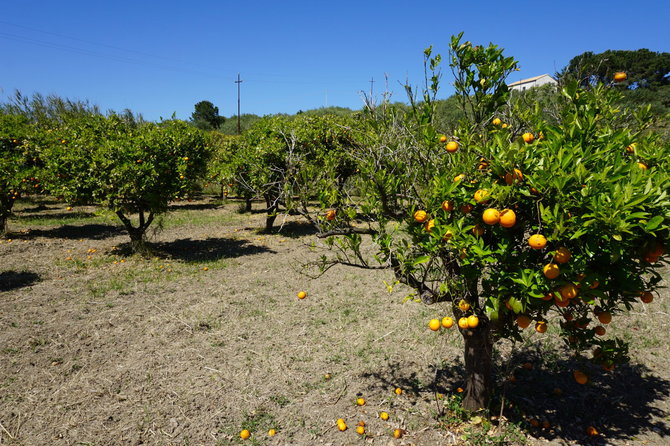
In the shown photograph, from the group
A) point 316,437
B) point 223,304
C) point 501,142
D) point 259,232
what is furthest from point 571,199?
point 259,232

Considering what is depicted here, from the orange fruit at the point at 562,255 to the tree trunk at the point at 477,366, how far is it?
4.73ft

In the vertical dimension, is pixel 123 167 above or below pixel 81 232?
above

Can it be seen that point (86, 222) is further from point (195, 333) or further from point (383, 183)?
point (383, 183)

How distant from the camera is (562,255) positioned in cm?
213

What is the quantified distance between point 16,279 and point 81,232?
461 cm

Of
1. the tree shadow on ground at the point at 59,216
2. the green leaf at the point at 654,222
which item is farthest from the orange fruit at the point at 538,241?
the tree shadow on ground at the point at 59,216

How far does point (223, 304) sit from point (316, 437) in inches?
136

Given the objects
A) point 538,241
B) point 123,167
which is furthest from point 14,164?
point 538,241

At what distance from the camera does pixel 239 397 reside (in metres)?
4.14

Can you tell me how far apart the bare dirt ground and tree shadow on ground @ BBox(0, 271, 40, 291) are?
3 cm

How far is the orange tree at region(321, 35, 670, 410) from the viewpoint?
2043 millimetres

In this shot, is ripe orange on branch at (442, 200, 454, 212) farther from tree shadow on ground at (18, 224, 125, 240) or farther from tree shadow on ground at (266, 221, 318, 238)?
tree shadow on ground at (18, 224, 125, 240)

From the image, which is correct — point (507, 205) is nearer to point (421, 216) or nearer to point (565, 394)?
point (421, 216)

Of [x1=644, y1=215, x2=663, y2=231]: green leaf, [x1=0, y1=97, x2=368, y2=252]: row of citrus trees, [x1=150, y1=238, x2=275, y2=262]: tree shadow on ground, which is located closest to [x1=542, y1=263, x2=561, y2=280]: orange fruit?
[x1=644, y1=215, x2=663, y2=231]: green leaf
